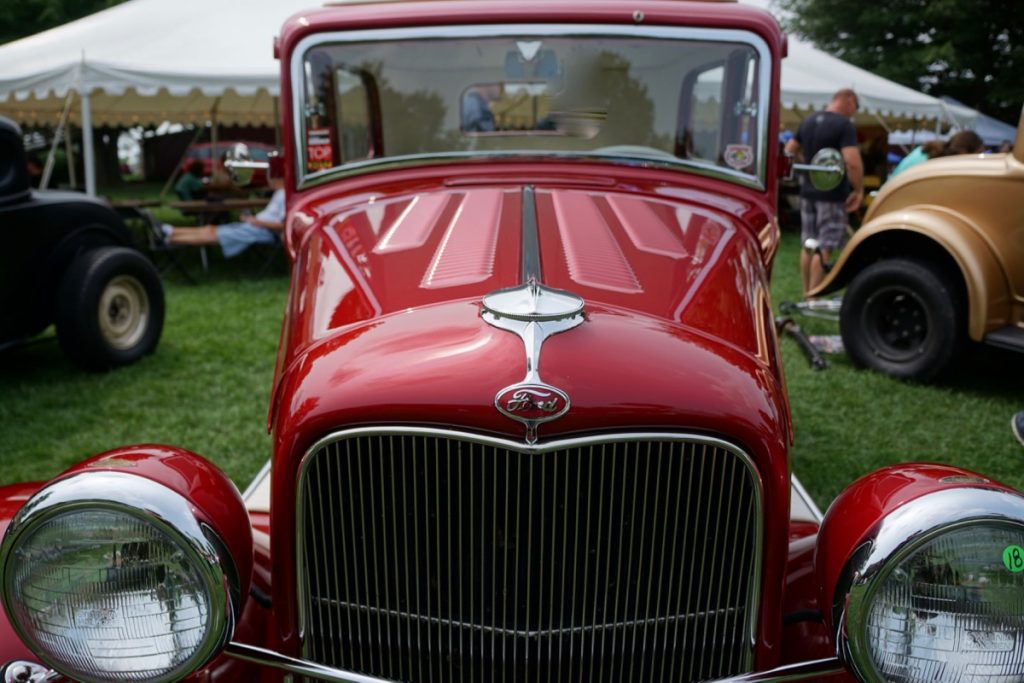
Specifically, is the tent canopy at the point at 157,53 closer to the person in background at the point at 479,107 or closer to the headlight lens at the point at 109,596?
the person in background at the point at 479,107

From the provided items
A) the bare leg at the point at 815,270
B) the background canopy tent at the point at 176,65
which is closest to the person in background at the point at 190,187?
the background canopy tent at the point at 176,65

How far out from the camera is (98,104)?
48.3 ft

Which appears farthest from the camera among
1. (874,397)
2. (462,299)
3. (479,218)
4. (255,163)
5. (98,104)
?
(98,104)

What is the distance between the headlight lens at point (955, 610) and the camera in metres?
1.44

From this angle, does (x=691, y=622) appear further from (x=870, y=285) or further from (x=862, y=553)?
(x=870, y=285)


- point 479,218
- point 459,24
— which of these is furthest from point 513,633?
point 459,24

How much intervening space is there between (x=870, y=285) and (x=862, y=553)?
175 inches

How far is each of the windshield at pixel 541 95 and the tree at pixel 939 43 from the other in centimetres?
2341

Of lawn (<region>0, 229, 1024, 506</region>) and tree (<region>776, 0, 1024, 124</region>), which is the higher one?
tree (<region>776, 0, 1024, 124</region>)

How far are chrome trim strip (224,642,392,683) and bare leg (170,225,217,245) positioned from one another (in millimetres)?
8163

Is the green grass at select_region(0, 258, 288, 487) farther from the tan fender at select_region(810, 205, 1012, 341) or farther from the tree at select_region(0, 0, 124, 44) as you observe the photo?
the tree at select_region(0, 0, 124, 44)

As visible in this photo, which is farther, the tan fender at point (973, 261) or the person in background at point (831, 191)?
the person in background at point (831, 191)

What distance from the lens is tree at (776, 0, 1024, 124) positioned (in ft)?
76.4

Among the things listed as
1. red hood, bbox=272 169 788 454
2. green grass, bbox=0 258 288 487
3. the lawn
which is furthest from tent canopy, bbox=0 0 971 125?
red hood, bbox=272 169 788 454
